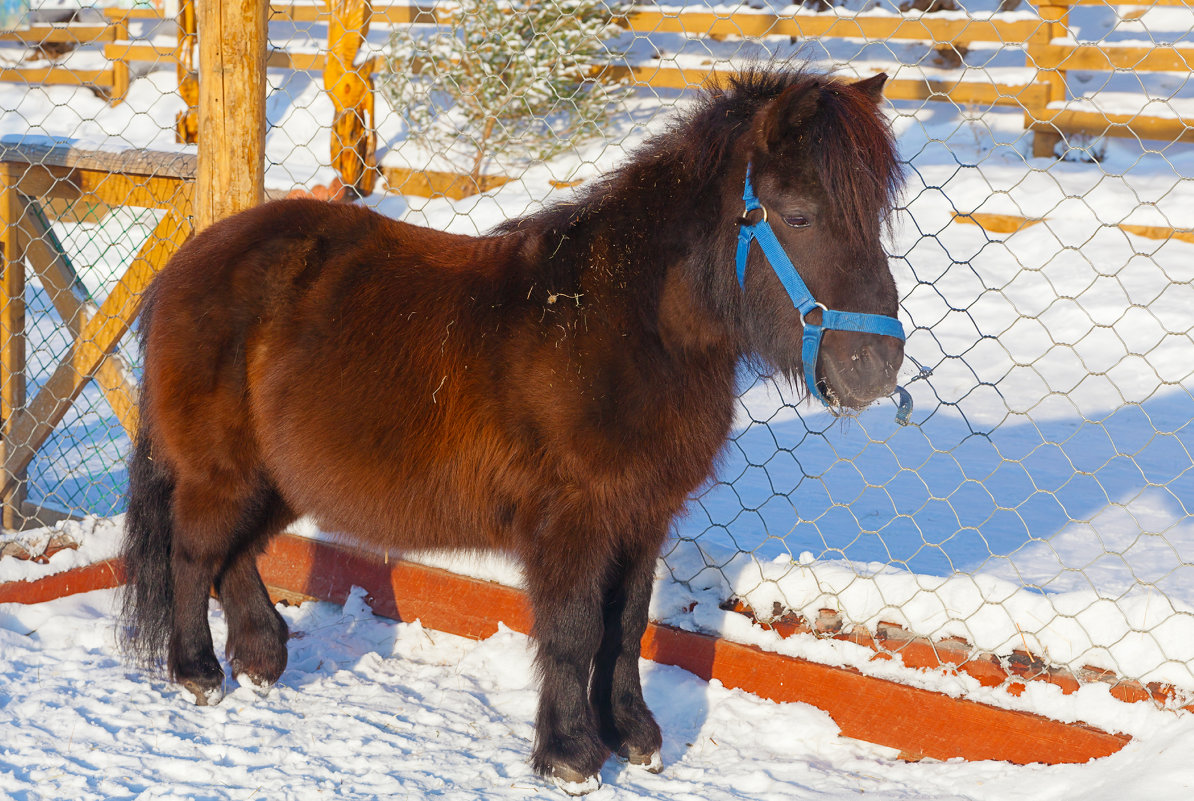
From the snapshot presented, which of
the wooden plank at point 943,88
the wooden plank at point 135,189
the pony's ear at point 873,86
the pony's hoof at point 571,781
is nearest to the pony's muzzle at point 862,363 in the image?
the pony's ear at point 873,86

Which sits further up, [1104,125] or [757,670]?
[1104,125]

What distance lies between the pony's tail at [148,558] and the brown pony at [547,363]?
0.10m

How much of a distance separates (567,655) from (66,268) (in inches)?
123

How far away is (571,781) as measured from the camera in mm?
2430

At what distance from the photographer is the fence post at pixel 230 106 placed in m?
3.32

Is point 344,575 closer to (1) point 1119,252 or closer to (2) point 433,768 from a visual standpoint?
(2) point 433,768

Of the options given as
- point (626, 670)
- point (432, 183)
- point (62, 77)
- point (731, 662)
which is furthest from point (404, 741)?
point (62, 77)

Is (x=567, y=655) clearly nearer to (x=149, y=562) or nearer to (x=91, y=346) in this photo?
(x=149, y=562)

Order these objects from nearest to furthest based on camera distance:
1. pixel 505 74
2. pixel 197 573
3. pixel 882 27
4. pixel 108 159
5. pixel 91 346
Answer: pixel 197 573, pixel 108 159, pixel 91 346, pixel 505 74, pixel 882 27

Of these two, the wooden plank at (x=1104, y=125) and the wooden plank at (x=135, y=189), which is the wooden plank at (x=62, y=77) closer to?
the wooden plank at (x=135, y=189)

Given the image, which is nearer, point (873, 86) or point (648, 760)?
point (873, 86)

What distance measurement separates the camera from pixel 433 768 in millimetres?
2529

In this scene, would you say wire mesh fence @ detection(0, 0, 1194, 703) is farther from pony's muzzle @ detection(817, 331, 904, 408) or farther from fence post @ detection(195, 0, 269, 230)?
pony's muzzle @ detection(817, 331, 904, 408)

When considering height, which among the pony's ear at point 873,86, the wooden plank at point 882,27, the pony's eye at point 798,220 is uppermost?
the wooden plank at point 882,27
